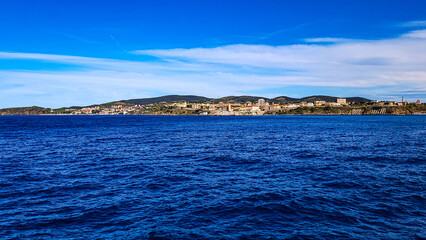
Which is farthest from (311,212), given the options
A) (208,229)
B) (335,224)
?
(208,229)

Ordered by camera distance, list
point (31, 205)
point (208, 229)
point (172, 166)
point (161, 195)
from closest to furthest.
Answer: point (208, 229), point (31, 205), point (161, 195), point (172, 166)

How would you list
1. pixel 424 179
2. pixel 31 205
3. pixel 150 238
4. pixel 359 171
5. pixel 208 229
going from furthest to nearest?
pixel 359 171
pixel 424 179
pixel 31 205
pixel 208 229
pixel 150 238

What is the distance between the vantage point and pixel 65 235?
13.0 meters

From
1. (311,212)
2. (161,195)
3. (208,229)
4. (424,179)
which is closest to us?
(208,229)

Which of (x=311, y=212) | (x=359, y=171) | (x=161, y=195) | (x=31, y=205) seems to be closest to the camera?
(x=311, y=212)

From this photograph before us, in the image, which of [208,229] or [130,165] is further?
[130,165]

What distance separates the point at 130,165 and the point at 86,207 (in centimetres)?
1309

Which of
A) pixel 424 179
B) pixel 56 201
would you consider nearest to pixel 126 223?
pixel 56 201

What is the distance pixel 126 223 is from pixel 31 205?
734 cm

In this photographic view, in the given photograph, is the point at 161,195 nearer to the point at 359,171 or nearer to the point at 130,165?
the point at 130,165

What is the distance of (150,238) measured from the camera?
12586 millimetres

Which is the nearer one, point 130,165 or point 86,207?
point 86,207

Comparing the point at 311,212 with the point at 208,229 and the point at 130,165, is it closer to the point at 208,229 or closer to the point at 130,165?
the point at 208,229

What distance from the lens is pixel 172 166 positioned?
2891 centimetres
